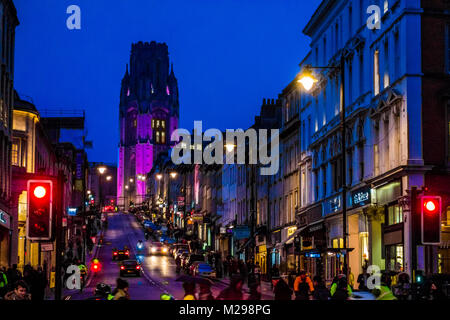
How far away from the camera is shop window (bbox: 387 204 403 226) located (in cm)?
3894

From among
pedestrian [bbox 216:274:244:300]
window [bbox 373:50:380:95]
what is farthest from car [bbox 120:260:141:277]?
pedestrian [bbox 216:274:244:300]

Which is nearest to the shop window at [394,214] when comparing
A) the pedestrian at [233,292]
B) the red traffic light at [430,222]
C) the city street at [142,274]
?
the city street at [142,274]

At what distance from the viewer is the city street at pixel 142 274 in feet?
142

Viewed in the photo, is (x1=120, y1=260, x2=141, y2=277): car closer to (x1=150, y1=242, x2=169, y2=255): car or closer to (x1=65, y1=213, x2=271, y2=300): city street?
(x1=65, y1=213, x2=271, y2=300): city street

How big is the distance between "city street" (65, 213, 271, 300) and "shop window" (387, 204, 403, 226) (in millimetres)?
6676

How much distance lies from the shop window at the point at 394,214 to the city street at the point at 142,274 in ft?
21.9

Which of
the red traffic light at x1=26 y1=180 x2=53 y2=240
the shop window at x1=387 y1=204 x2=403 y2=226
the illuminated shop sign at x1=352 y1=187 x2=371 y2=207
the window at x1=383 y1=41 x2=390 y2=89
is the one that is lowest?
the red traffic light at x1=26 y1=180 x2=53 y2=240

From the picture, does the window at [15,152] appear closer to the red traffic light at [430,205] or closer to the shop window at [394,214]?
the shop window at [394,214]

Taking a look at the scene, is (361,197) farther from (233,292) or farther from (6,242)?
(233,292)

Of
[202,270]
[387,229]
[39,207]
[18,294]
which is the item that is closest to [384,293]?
[39,207]

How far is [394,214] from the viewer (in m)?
40.2

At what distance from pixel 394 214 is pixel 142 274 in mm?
30484

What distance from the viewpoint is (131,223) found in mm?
153875
